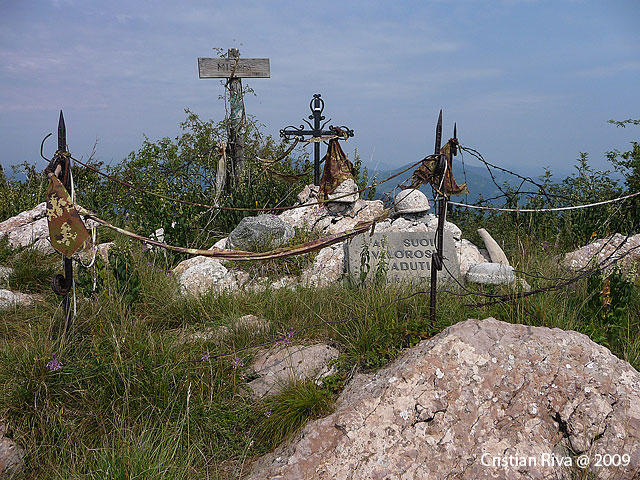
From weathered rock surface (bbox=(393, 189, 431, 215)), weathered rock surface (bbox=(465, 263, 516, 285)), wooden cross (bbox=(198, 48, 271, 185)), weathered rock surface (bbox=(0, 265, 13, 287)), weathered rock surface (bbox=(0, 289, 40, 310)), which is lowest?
weathered rock surface (bbox=(0, 289, 40, 310))

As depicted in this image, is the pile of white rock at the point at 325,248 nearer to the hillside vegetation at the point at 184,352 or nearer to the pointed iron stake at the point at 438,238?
the hillside vegetation at the point at 184,352

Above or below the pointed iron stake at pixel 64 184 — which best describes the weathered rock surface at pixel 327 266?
below

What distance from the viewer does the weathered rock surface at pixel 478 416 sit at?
8.98ft

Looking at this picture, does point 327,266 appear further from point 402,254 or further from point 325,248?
point 402,254

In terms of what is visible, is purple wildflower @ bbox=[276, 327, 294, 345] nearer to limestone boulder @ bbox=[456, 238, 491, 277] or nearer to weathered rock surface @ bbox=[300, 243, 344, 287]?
weathered rock surface @ bbox=[300, 243, 344, 287]

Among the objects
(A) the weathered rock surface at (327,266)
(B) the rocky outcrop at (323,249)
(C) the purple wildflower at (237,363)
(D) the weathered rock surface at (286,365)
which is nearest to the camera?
(D) the weathered rock surface at (286,365)

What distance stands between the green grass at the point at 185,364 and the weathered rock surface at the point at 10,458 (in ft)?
0.17

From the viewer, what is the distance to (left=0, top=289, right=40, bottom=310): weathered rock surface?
4571 millimetres

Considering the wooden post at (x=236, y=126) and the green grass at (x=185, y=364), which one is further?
the wooden post at (x=236, y=126)

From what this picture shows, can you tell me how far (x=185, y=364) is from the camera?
347cm

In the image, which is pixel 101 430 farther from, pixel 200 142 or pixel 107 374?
pixel 200 142

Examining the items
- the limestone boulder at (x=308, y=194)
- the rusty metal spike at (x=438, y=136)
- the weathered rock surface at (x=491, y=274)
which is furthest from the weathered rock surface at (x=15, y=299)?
the weathered rock surface at (x=491, y=274)

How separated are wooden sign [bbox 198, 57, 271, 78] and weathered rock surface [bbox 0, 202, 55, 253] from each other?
3613 millimetres

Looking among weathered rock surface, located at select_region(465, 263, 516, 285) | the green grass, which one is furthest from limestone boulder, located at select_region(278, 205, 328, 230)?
the green grass
